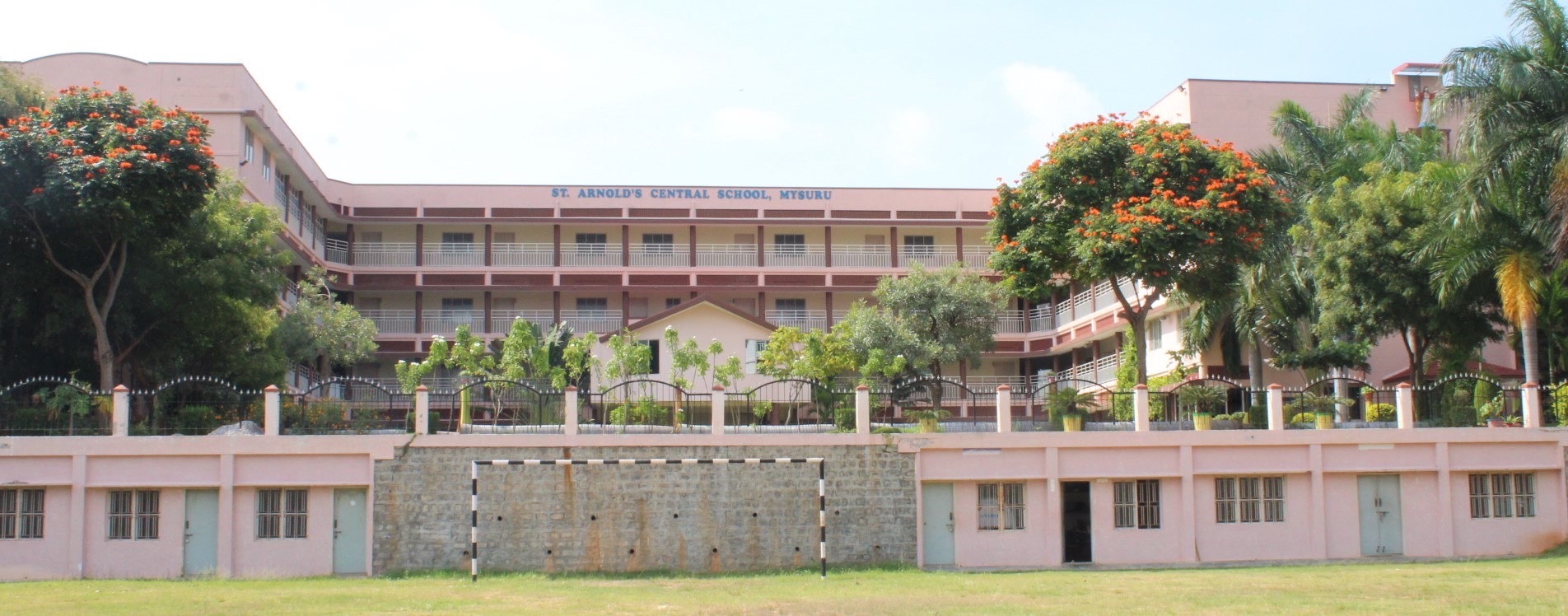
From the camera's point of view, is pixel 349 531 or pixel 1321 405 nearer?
pixel 349 531

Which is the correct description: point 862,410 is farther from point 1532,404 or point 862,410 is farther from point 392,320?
point 392,320

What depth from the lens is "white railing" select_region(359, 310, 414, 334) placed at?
4762cm

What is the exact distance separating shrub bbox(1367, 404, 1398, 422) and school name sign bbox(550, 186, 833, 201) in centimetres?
2494

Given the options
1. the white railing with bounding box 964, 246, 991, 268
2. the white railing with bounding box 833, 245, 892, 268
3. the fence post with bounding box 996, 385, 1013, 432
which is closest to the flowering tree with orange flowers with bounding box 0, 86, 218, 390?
the fence post with bounding box 996, 385, 1013, 432

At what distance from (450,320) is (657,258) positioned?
24.6ft

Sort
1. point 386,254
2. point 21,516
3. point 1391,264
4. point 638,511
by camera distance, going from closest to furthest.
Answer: point 21,516 → point 638,511 → point 1391,264 → point 386,254

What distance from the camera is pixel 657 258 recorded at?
159 ft

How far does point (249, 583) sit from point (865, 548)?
9461mm

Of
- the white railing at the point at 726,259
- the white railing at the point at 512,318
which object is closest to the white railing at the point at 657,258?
the white railing at the point at 726,259

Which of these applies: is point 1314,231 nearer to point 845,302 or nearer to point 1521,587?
point 1521,587

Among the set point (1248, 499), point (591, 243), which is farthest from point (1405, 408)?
point (591, 243)

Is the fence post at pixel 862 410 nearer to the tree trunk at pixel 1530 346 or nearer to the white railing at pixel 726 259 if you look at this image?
the tree trunk at pixel 1530 346

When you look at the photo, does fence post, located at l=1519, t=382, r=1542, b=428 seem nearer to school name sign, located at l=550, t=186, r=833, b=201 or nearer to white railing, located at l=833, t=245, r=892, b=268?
white railing, located at l=833, t=245, r=892, b=268

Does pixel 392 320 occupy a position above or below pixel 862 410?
above
